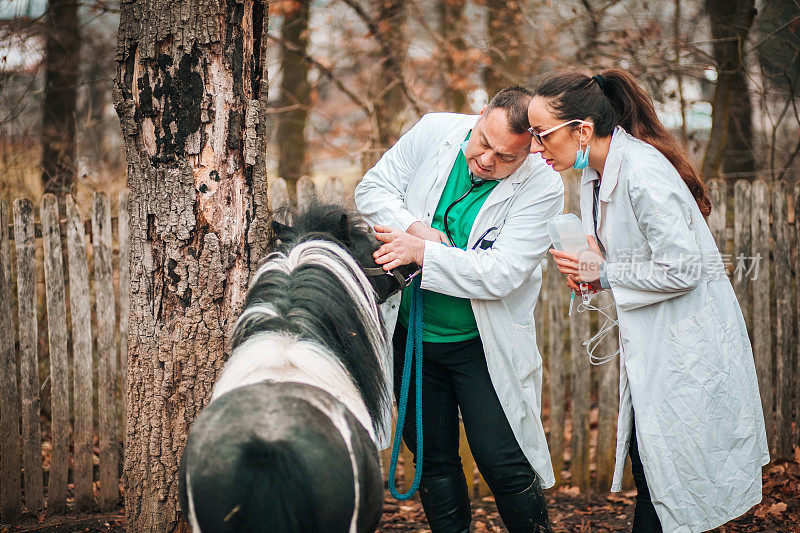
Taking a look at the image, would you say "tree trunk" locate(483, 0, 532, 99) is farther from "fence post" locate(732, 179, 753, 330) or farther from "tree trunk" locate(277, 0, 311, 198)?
"fence post" locate(732, 179, 753, 330)

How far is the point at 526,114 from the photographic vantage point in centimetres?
240

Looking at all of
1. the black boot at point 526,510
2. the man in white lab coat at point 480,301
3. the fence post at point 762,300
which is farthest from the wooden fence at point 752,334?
the black boot at point 526,510

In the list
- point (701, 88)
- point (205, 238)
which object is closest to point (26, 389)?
point (205, 238)

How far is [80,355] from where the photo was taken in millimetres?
3803

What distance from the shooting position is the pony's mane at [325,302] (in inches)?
75.4

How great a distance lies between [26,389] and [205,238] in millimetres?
2126

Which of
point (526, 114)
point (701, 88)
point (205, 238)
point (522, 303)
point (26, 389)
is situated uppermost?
point (701, 88)

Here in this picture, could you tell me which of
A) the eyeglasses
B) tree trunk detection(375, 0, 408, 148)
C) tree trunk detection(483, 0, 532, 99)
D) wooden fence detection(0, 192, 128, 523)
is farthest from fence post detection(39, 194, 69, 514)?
tree trunk detection(483, 0, 532, 99)

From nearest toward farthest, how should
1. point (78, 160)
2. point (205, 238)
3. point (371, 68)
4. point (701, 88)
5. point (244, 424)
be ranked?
point (244, 424) → point (205, 238) → point (78, 160) → point (701, 88) → point (371, 68)

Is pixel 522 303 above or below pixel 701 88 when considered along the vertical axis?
below

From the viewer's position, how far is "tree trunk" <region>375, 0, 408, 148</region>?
262 inches

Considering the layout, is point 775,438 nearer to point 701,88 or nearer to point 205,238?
point 701,88

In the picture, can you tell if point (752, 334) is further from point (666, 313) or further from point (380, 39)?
point (380, 39)

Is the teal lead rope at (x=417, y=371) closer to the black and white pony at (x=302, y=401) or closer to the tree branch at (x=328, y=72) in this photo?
the black and white pony at (x=302, y=401)
